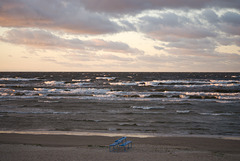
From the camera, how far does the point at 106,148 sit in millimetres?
11227

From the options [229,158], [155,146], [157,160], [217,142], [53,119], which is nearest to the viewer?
[157,160]

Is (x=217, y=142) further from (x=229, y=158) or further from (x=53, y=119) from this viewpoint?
(x=53, y=119)

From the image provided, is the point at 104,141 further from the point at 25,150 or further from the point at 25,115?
the point at 25,115

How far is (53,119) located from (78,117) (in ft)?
7.37

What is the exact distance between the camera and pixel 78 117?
811 inches

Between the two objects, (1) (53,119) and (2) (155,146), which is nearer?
(2) (155,146)

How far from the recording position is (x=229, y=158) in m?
9.61

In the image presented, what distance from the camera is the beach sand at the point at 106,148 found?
940 cm

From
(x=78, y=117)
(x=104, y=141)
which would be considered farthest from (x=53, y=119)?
(x=104, y=141)

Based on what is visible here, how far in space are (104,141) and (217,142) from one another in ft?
Answer: 21.4

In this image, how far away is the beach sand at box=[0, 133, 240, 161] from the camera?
940 cm

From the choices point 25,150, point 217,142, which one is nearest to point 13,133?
point 25,150

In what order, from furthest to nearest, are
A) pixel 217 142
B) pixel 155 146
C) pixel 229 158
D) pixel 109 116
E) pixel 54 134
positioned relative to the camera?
pixel 109 116
pixel 54 134
pixel 217 142
pixel 155 146
pixel 229 158

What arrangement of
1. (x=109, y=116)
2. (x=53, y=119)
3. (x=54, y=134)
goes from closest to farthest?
(x=54, y=134) < (x=53, y=119) < (x=109, y=116)
